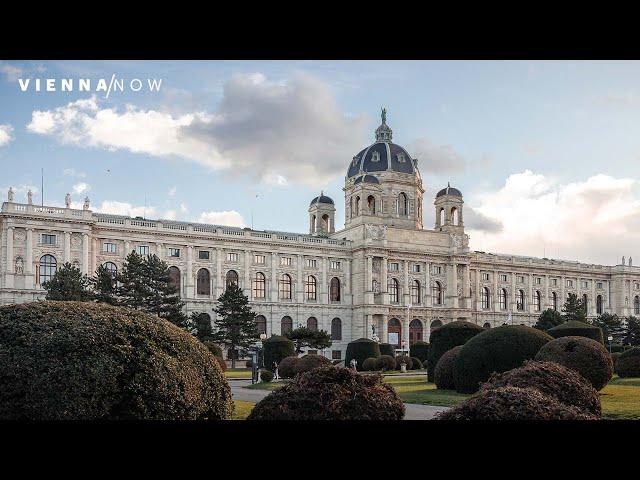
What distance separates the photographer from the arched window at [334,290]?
76.6 metres

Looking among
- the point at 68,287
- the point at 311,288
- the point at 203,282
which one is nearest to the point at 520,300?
the point at 311,288

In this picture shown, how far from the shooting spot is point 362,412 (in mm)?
11445

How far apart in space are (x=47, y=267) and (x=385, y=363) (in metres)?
30.5

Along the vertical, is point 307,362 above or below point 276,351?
above

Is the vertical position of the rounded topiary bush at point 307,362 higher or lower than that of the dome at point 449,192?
lower

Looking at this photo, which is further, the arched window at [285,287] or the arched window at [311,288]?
the arched window at [311,288]

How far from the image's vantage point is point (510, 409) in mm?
10180

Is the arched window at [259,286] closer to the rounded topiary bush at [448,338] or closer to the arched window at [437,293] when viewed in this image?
the arched window at [437,293]

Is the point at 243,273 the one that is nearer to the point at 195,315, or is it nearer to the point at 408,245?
the point at 195,315

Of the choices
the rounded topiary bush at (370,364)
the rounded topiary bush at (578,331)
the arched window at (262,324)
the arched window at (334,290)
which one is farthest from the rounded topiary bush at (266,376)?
the arched window at (334,290)

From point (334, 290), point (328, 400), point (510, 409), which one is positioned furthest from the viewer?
point (334, 290)

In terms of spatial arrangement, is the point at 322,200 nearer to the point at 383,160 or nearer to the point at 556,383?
the point at 383,160

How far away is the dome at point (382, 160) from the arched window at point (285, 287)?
61.7 feet
